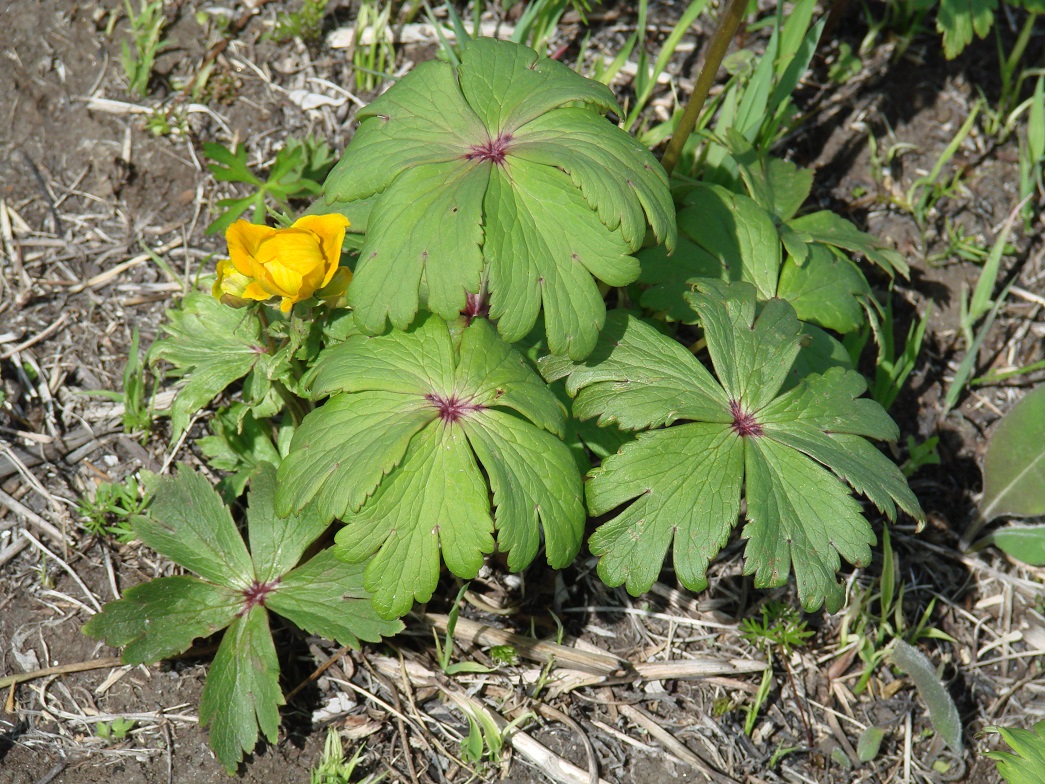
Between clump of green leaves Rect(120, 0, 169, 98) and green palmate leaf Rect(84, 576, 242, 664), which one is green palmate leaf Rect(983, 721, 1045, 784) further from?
clump of green leaves Rect(120, 0, 169, 98)

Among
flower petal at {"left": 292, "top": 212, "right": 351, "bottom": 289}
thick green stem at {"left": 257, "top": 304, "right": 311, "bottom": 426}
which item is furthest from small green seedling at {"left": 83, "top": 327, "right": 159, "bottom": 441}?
flower petal at {"left": 292, "top": 212, "right": 351, "bottom": 289}

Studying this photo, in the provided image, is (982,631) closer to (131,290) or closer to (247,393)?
(247,393)

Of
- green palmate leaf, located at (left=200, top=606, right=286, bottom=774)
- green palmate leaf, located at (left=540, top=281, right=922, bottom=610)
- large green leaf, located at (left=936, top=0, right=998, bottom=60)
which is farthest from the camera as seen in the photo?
large green leaf, located at (left=936, top=0, right=998, bottom=60)

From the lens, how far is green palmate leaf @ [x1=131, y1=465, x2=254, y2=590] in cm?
264

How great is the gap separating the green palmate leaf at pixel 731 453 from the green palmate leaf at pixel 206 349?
0.91 meters

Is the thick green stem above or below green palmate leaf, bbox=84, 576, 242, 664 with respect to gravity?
above

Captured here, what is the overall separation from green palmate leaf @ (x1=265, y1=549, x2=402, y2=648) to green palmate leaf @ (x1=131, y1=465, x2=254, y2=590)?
15 cm

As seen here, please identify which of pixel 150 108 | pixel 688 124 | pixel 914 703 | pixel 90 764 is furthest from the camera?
pixel 150 108

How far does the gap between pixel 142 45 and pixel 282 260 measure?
1.97 m

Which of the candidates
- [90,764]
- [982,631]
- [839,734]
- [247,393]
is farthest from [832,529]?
[90,764]

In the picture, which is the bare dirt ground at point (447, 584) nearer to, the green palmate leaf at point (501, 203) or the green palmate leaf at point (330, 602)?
the green palmate leaf at point (330, 602)

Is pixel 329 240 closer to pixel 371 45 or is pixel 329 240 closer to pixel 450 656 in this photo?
pixel 450 656

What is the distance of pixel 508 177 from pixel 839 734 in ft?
6.62

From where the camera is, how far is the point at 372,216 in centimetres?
226
